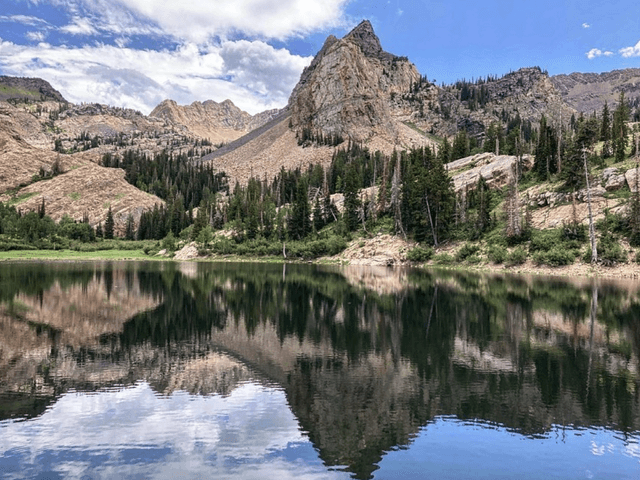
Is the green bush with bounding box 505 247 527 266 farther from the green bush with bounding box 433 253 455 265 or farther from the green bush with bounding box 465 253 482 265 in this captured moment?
the green bush with bounding box 433 253 455 265

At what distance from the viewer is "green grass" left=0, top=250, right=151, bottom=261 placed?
106156mm

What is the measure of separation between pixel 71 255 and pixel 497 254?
10397 centimetres

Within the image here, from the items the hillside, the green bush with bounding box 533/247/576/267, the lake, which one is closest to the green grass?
the hillside

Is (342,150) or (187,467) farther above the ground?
(342,150)

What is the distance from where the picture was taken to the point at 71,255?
386 ft

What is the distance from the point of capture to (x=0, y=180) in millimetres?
180375

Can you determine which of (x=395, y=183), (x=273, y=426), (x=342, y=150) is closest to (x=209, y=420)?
(x=273, y=426)

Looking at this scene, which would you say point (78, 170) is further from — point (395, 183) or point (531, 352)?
point (531, 352)

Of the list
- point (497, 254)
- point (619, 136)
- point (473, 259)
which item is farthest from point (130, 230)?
point (619, 136)

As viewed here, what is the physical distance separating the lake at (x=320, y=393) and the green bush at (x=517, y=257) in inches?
1385

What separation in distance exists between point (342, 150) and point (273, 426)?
6939 inches

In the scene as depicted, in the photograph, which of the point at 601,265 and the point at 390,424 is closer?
the point at 390,424

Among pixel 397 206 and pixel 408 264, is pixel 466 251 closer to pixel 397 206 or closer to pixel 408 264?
pixel 408 264

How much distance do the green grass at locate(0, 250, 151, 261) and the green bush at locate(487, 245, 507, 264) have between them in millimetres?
85490
